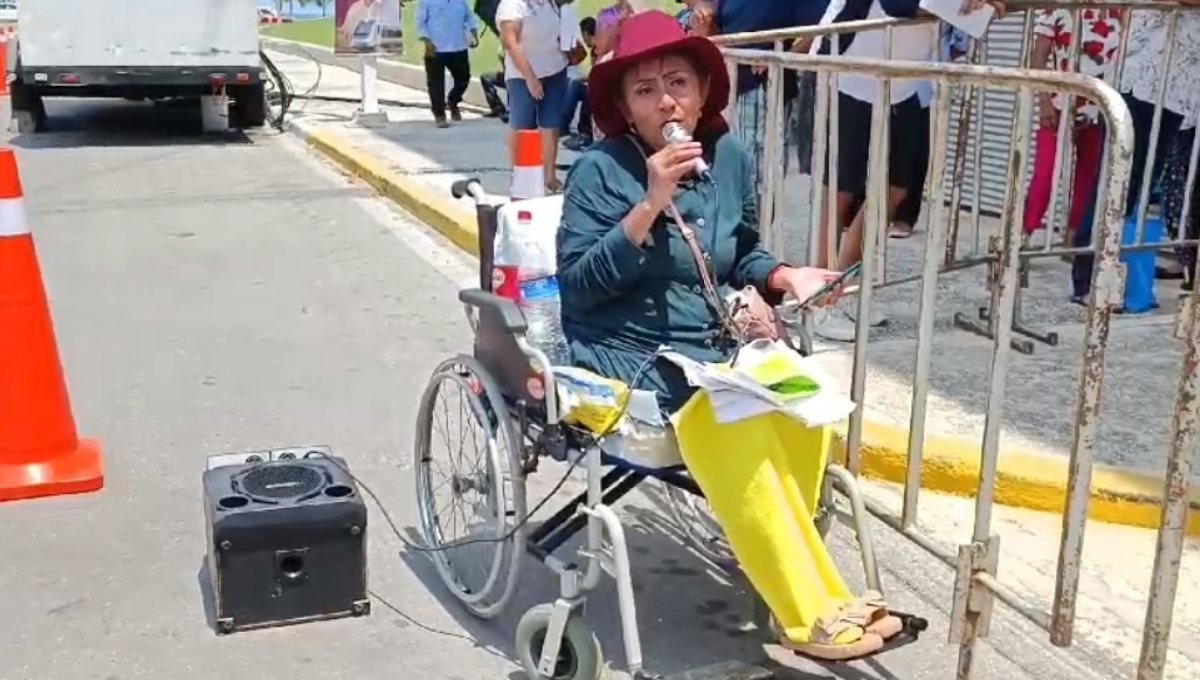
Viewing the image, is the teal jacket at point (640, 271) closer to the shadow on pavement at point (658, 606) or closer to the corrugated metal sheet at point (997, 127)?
the shadow on pavement at point (658, 606)

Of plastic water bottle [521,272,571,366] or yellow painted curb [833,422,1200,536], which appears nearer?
plastic water bottle [521,272,571,366]

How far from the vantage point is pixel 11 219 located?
4.36 m

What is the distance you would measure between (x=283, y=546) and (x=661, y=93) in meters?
1.44

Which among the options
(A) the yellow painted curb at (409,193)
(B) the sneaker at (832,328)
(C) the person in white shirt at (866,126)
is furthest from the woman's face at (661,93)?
(A) the yellow painted curb at (409,193)

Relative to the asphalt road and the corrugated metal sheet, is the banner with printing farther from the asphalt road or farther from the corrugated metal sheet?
the corrugated metal sheet

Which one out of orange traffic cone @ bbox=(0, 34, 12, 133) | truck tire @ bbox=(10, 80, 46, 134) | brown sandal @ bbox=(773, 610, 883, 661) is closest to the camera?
brown sandal @ bbox=(773, 610, 883, 661)

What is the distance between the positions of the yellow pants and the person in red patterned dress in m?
3.29

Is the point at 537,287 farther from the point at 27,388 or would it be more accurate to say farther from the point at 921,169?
the point at 921,169

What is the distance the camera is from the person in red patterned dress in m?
5.87

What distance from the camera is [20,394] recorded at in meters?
4.47

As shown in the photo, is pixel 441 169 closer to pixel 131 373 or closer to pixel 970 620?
pixel 131 373

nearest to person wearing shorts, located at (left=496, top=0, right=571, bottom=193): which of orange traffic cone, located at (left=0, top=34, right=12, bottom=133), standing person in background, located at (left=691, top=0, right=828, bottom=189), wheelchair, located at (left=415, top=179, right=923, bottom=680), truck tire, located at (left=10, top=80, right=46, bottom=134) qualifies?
standing person in background, located at (left=691, top=0, right=828, bottom=189)

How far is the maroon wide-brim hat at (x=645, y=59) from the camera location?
3.17 meters

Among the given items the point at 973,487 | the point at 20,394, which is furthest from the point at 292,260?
the point at 973,487
